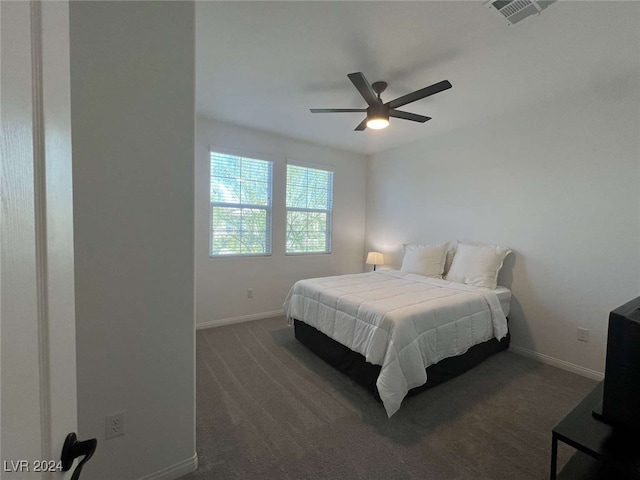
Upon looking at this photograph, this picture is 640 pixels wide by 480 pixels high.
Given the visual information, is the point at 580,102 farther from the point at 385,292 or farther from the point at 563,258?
the point at 385,292

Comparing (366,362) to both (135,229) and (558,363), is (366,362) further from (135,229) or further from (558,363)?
(558,363)

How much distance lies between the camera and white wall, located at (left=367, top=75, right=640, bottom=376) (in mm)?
2389

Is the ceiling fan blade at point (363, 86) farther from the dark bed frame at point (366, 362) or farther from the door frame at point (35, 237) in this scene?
the dark bed frame at point (366, 362)

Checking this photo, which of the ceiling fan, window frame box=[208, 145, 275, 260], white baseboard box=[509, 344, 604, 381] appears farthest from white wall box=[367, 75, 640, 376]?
window frame box=[208, 145, 275, 260]

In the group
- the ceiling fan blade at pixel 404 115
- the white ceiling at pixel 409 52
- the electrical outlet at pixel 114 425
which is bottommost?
the electrical outlet at pixel 114 425

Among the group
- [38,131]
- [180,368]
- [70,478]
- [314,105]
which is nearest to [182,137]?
[38,131]

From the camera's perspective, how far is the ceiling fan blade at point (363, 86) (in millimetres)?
1930

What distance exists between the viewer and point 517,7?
1.61 m

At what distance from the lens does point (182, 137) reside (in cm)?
140

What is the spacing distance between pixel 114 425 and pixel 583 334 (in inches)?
144

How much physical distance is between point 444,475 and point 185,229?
1902 mm

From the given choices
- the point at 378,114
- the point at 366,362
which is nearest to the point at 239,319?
the point at 366,362

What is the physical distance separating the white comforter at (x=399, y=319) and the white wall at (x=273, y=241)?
3.31 feet

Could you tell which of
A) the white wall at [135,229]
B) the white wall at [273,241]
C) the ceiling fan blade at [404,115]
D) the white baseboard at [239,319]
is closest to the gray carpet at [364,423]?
the white wall at [135,229]
